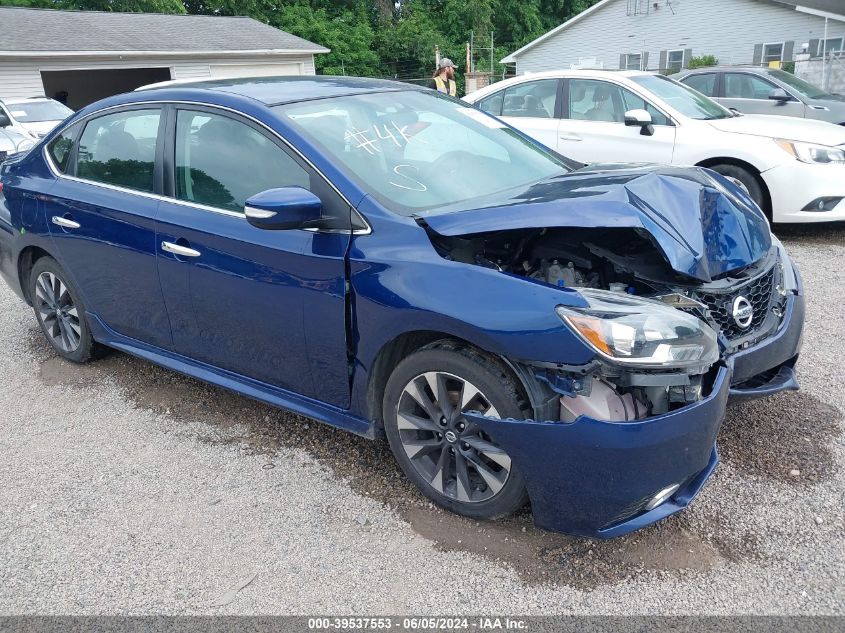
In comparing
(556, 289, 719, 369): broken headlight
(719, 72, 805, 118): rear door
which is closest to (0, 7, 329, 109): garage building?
(719, 72, 805, 118): rear door

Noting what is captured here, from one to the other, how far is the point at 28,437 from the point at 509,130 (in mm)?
3143

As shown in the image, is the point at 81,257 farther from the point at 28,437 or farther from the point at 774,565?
the point at 774,565

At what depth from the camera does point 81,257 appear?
4145 millimetres

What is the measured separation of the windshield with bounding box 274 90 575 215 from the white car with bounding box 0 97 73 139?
12112mm

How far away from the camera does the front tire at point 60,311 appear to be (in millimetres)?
4461

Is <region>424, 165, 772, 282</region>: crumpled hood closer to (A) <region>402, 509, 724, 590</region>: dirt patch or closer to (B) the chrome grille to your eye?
(B) the chrome grille

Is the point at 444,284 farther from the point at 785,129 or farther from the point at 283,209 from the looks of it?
the point at 785,129

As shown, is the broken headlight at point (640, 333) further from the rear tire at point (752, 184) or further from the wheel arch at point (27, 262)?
the rear tire at point (752, 184)

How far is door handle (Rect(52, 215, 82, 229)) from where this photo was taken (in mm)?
4094

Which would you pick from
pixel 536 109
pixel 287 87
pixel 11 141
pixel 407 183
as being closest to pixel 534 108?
pixel 536 109

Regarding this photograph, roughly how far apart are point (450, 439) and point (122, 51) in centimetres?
2182

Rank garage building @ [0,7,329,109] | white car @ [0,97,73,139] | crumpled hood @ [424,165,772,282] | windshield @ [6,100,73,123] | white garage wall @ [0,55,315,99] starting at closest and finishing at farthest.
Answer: crumpled hood @ [424,165,772,282] → white car @ [0,97,73,139] → windshield @ [6,100,73,123] → white garage wall @ [0,55,315,99] → garage building @ [0,7,329,109]

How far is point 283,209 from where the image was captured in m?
2.85

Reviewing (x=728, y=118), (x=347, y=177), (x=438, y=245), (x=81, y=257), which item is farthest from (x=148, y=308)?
(x=728, y=118)
